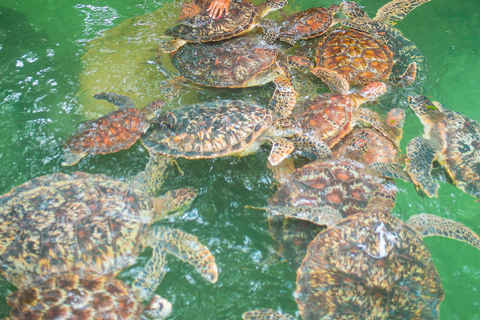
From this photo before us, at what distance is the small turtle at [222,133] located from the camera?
341 centimetres

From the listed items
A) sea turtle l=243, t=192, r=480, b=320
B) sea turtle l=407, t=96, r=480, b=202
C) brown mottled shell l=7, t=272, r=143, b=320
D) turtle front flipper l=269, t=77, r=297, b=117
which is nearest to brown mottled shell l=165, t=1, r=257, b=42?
turtle front flipper l=269, t=77, r=297, b=117

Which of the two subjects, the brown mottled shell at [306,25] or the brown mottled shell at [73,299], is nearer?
the brown mottled shell at [73,299]

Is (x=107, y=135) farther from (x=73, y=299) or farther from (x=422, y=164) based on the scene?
(x=422, y=164)

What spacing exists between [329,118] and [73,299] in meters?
3.13

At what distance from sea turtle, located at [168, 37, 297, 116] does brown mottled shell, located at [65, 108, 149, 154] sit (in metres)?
0.93

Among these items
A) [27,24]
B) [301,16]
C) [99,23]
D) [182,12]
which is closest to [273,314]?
[301,16]

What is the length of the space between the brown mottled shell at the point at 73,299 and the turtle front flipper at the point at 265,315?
873 mm

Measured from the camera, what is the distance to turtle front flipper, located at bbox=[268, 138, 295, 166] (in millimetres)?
3369

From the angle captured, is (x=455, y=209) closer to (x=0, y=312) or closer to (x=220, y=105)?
(x=220, y=105)

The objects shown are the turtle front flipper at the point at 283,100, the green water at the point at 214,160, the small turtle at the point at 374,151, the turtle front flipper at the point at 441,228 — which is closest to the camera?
the green water at the point at 214,160

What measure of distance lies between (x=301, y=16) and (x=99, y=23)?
3.36 m

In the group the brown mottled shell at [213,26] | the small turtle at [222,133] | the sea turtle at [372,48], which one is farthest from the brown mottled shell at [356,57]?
the small turtle at [222,133]

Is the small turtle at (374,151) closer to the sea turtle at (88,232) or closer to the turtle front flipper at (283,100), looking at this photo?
the turtle front flipper at (283,100)

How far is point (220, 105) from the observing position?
3.67 m
